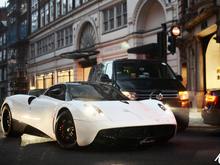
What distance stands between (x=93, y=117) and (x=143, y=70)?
15.9 ft

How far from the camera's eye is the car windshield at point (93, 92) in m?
9.14

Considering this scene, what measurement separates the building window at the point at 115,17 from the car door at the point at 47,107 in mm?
27922

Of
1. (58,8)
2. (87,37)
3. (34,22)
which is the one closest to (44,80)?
(34,22)

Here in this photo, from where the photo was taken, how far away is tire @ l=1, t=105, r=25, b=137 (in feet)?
35.0

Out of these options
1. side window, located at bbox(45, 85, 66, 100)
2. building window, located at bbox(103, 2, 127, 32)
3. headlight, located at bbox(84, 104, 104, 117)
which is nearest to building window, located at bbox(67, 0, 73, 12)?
building window, located at bbox(103, 2, 127, 32)

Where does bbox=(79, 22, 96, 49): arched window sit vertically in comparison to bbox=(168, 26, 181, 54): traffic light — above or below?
above

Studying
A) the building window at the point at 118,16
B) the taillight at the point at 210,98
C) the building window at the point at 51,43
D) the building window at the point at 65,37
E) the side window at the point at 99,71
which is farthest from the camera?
the building window at the point at 51,43

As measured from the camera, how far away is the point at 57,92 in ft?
31.6

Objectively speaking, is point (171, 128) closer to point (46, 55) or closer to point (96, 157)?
point (96, 157)

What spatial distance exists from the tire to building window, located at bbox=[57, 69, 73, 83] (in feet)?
123

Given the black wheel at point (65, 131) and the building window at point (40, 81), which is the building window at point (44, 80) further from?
the black wheel at point (65, 131)

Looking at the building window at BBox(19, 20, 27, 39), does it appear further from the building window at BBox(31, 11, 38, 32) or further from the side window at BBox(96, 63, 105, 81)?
the side window at BBox(96, 63, 105, 81)

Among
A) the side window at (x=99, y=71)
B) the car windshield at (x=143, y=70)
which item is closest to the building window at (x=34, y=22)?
the side window at (x=99, y=71)

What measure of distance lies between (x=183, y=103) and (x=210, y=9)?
35.9ft
